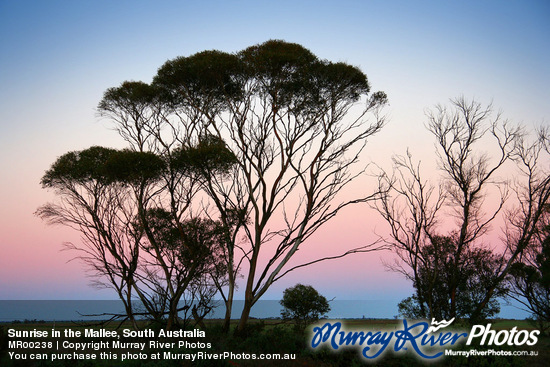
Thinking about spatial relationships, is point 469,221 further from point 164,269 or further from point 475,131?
point 164,269

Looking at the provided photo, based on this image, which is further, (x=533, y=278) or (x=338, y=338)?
(x=533, y=278)

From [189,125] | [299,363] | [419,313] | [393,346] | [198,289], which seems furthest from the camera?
[419,313]

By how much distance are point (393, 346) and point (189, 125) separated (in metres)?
14.2

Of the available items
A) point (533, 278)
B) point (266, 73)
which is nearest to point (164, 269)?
point (266, 73)

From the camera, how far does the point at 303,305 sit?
22.2 meters

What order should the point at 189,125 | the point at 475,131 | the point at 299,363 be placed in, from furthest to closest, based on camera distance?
the point at 189,125
the point at 475,131
the point at 299,363

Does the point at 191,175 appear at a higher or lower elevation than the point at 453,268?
higher

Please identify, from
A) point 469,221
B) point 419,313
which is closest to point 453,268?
point 469,221

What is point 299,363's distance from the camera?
12633 millimetres

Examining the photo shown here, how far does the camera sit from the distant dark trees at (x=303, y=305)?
2220cm

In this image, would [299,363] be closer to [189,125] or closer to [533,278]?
[189,125]

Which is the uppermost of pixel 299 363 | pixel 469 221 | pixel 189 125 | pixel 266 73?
pixel 266 73

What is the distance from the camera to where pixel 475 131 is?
19953 mm

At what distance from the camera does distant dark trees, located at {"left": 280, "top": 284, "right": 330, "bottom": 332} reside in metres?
22.2
